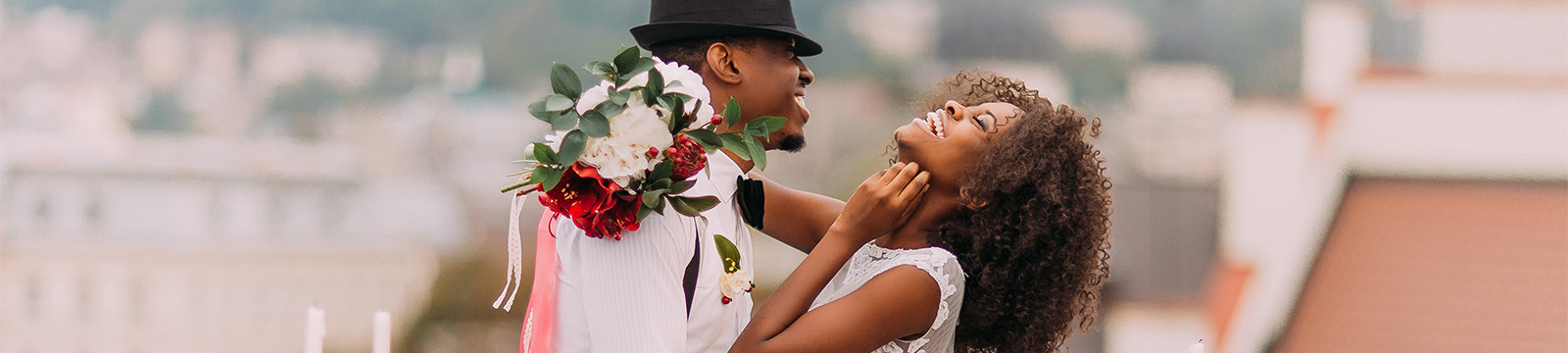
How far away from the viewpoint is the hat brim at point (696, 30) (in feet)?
5.54

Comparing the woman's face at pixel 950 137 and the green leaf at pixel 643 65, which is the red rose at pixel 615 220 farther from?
the woman's face at pixel 950 137

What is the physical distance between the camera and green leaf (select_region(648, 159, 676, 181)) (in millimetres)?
1375

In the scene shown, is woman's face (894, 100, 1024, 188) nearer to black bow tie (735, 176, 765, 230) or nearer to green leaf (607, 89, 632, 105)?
black bow tie (735, 176, 765, 230)

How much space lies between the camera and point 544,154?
137cm

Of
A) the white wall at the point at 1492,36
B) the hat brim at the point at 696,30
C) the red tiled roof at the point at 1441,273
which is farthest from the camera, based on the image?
the red tiled roof at the point at 1441,273

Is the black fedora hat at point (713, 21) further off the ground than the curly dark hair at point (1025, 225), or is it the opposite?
the black fedora hat at point (713, 21)

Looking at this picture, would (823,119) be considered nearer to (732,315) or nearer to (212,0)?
(212,0)

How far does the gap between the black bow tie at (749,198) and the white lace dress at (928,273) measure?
157 millimetres

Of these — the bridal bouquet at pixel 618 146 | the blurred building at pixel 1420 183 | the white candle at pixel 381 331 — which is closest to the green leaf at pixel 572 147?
the bridal bouquet at pixel 618 146

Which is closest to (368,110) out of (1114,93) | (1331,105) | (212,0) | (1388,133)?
(212,0)

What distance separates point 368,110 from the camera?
18.8 ft

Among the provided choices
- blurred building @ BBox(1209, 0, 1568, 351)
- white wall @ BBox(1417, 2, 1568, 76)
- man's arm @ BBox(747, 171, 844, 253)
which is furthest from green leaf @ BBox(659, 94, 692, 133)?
white wall @ BBox(1417, 2, 1568, 76)

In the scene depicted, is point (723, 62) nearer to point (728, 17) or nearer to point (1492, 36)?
point (728, 17)

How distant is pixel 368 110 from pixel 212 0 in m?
0.94
